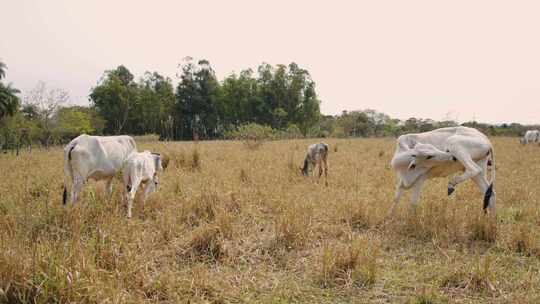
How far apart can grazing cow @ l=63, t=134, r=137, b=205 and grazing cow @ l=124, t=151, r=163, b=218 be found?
11.4 inches

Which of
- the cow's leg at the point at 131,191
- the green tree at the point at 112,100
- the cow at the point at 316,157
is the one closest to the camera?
the cow's leg at the point at 131,191

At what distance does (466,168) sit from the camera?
4.73 m

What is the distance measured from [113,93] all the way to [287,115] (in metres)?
27.8

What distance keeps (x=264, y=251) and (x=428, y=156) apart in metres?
2.89

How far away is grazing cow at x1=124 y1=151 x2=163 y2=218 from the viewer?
5362 millimetres

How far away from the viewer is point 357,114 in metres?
64.8

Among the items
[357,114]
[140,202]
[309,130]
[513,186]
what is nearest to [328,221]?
[140,202]

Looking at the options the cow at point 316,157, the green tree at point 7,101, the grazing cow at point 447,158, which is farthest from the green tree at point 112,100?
the grazing cow at point 447,158

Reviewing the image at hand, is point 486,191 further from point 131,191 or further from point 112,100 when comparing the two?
point 112,100

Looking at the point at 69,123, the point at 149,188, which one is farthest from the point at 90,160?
the point at 69,123

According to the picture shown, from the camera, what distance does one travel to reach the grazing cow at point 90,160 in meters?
5.40

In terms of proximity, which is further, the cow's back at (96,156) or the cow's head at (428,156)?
the cow's back at (96,156)

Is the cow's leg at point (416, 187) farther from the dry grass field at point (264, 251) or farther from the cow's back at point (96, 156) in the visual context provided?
the cow's back at point (96, 156)

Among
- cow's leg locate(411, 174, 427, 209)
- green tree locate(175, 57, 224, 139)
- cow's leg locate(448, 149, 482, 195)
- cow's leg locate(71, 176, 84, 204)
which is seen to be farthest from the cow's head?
green tree locate(175, 57, 224, 139)
